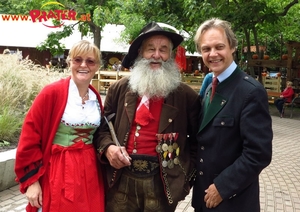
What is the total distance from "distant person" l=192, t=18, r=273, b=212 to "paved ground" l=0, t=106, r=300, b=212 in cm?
216

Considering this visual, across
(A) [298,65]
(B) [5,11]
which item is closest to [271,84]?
(A) [298,65]

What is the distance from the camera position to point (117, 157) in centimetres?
213

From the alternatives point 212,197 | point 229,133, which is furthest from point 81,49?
point 212,197

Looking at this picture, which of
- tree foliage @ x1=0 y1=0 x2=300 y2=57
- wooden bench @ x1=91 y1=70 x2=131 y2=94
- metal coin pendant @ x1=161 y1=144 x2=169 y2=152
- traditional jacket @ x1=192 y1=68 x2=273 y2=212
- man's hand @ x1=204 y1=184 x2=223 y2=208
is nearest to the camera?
traditional jacket @ x1=192 y1=68 x2=273 y2=212

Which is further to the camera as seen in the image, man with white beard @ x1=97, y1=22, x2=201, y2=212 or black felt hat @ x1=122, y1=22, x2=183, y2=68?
black felt hat @ x1=122, y1=22, x2=183, y2=68

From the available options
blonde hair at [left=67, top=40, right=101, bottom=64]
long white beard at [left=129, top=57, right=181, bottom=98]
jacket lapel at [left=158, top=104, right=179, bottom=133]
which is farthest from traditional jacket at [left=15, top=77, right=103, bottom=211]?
jacket lapel at [left=158, top=104, right=179, bottom=133]

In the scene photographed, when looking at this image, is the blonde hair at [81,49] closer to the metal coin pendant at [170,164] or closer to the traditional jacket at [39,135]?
the traditional jacket at [39,135]

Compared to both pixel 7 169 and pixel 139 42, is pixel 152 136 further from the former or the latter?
pixel 7 169

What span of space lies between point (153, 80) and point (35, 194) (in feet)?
3.58

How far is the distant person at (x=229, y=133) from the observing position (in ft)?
6.07

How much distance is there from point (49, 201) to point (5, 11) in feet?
98.6

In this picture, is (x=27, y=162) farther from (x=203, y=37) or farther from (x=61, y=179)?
(x=203, y=37)

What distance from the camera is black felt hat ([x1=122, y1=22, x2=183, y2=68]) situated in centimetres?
231

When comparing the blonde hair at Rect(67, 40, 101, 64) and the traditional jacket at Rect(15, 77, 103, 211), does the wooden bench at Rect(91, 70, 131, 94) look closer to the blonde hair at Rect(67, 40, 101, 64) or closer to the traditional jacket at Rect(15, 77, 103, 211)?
the blonde hair at Rect(67, 40, 101, 64)
